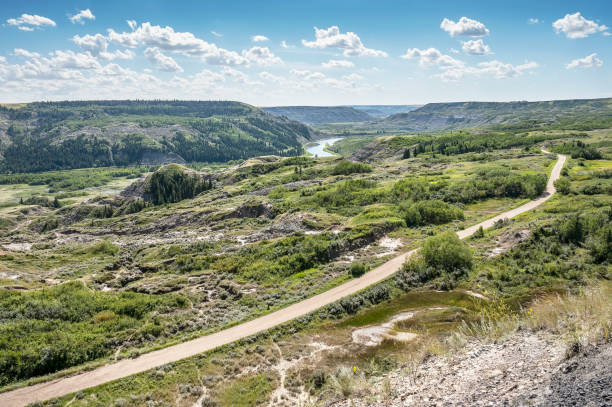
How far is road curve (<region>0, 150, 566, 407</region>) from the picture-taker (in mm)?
27123

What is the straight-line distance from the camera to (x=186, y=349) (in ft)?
109

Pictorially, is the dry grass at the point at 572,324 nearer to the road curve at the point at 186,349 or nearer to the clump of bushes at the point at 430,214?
the road curve at the point at 186,349

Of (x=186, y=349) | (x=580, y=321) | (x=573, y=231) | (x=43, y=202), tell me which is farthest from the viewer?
(x=43, y=202)

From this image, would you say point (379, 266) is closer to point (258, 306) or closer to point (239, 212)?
point (258, 306)

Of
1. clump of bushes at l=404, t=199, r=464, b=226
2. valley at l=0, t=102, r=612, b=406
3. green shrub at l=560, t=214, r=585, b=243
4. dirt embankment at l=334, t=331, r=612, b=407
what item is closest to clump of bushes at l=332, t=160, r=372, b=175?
valley at l=0, t=102, r=612, b=406

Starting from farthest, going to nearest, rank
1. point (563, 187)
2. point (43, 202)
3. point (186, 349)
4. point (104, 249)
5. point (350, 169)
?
point (43, 202)
point (350, 169)
point (563, 187)
point (104, 249)
point (186, 349)

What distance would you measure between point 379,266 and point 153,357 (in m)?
32.9

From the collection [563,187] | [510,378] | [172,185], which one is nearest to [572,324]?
[510,378]

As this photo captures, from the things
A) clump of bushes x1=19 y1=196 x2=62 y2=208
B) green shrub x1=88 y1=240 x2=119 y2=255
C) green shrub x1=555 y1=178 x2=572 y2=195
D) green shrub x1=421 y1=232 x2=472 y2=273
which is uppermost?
green shrub x1=555 y1=178 x2=572 y2=195

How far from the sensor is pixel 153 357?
32.1 m

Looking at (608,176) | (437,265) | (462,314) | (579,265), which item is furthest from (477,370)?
(608,176)

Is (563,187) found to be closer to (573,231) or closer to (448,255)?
(573,231)

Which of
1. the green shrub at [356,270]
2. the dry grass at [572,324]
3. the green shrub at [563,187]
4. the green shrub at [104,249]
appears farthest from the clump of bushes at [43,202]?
the green shrub at [563,187]

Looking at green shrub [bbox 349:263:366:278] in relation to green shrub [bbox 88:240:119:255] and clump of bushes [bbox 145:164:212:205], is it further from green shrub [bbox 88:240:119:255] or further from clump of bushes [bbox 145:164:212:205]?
clump of bushes [bbox 145:164:212:205]
